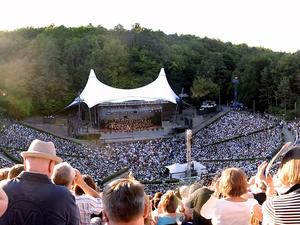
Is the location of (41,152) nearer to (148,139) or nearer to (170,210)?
(170,210)

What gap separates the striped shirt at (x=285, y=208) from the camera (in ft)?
8.36

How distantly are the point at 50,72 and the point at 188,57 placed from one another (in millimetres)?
14539

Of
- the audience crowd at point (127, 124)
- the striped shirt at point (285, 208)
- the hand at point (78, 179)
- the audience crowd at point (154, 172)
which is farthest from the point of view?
the audience crowd at point (127, 124)

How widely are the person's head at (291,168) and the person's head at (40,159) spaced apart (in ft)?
4.91

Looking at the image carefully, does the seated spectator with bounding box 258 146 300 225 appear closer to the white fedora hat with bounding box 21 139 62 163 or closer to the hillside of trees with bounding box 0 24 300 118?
the white fedora hat with bounding box 21 139 62 163

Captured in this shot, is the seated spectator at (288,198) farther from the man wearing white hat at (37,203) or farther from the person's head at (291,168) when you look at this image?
the man wearing white hat at (37,203)

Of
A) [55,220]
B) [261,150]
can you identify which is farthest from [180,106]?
[55,220]

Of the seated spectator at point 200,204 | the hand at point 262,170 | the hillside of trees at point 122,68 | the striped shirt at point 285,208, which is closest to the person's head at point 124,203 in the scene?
the striped shirt at point 285,208

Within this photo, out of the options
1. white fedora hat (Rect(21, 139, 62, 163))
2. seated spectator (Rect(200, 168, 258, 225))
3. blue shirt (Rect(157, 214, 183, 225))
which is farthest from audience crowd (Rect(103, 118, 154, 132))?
white fedora hat (Rect(21, 139, 62, 163))

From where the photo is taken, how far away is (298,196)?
2.57m

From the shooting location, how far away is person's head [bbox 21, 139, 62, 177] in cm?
323

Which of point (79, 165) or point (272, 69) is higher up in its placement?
point (272, 69)

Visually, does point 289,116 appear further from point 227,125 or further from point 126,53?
point 126,53

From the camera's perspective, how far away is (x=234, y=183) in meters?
3.64
